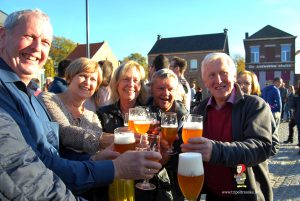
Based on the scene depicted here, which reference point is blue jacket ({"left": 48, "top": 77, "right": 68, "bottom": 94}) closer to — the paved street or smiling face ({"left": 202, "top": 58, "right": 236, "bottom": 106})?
smiling face ({"left": 202, "top": 58, "right": 236, "bottom": 106})

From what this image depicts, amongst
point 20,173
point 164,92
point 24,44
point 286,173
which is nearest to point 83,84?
point 164,92

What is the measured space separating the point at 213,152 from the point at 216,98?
79 centimetres

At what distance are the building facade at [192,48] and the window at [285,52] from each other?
28.9ft

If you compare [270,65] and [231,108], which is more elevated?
[270,65]

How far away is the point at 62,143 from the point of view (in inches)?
96.3

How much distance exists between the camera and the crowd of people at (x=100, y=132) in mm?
1183

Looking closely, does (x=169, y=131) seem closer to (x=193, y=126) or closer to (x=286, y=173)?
(x=193, y=126)

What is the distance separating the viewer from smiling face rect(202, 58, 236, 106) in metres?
2.53

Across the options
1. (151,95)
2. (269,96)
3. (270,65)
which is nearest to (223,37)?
(270,65)

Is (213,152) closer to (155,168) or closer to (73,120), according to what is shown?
(155,168)

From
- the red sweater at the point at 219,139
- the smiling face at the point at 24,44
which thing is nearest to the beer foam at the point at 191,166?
the red sweater at the point at 219,139

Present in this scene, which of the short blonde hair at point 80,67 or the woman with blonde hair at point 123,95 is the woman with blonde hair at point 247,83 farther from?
the short blonde hair at point 80,67

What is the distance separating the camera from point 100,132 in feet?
8.84

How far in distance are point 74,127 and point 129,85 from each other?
3.16 feet
